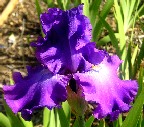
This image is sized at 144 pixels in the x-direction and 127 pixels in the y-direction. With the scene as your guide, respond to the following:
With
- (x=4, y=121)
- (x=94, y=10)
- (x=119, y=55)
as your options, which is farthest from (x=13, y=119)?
(x=94, y=10)

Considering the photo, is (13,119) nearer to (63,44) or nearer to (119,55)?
(63,44)

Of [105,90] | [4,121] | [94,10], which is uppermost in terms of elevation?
[94,10]

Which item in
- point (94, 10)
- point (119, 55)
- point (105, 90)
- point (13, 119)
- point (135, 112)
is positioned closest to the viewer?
point (105, 90)

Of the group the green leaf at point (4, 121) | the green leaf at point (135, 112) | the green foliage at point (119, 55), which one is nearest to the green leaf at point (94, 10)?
the green foliage at point (119, 55)

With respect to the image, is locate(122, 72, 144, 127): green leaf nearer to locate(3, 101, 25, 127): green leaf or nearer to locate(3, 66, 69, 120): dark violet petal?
locate(3, 66, 69, 120): dark violet petal

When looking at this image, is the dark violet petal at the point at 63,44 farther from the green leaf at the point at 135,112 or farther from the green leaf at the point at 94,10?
the green leaf at the point at 94,10

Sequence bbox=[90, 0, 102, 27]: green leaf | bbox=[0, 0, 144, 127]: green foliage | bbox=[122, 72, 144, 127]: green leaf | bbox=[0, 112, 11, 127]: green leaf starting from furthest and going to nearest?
bbox=[90, 0, 102, 27]: green leaf
bbox=[0, 112, 11, 127]: green leaf
bbox=[0, 0, 144, 127]: green foliage
bbox=[122, 72, 144, 127]: green leaf

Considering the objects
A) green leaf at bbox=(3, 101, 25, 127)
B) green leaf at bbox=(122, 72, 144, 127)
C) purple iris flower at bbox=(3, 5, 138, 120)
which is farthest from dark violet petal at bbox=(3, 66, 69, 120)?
green leaf at bbox=(3, 101, 25, 127)
